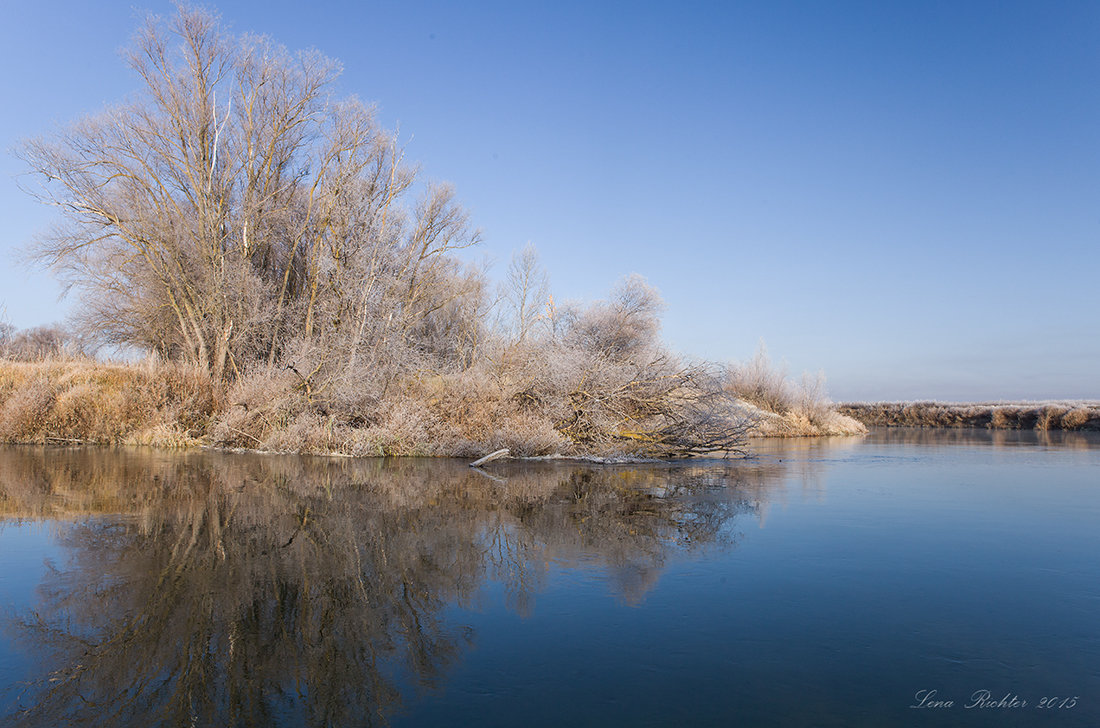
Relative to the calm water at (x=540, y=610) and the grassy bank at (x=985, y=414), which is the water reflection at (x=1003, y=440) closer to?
the grassy bank at (x=985, y=414)

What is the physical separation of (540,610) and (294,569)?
95.7 inches

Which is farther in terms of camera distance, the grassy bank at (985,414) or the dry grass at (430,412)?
the grassy bank at (985,414)

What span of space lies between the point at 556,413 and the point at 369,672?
13.4 meters

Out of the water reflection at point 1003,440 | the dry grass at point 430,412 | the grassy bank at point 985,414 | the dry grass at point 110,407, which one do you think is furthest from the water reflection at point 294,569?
the grassy bank at point 985,414

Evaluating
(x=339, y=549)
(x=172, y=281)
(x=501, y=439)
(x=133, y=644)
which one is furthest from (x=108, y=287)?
(x=133, y=644)

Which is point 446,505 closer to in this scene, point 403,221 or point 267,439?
point 267,439

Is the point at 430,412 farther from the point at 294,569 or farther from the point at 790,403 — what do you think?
the point at 790,403

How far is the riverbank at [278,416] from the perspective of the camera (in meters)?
16.8

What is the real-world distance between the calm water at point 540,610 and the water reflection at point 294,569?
3 cm

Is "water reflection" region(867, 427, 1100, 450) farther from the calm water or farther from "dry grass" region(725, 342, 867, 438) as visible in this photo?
the calm water

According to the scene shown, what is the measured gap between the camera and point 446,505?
936cm

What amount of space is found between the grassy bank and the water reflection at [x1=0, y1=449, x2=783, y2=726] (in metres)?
35.7

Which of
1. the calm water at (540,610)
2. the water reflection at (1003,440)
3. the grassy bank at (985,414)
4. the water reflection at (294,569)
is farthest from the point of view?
the grassy bank at (985,414)

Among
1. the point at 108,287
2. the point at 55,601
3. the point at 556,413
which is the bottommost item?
the point at 55,601
